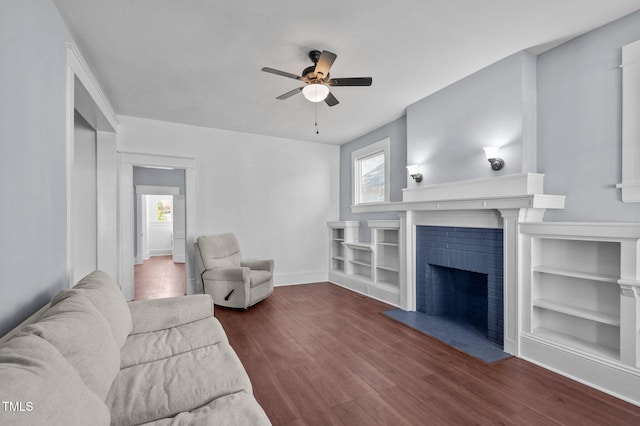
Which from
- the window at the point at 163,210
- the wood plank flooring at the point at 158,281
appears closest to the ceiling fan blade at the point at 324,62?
the wood plank flooring at the point at 158,281

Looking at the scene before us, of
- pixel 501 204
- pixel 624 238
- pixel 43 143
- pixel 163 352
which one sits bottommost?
pixel 163 352

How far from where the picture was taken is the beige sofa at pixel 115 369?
838mm

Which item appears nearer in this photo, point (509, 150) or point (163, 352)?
point (163, 352)

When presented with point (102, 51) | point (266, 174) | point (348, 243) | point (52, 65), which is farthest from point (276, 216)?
point (52, 65)

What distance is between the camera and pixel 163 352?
6.07 feet

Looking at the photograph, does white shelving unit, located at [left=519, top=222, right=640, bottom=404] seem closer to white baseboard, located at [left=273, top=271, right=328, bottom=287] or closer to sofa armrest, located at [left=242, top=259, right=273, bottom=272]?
sofa armrest, located at [left=242, top=259, right=273, bottom=272]

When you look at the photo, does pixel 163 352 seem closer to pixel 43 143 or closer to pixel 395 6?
pixel 43 143

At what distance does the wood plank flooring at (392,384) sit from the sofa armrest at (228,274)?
2.30 ft

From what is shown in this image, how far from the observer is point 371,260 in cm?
488

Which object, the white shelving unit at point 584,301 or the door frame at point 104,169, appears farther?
the door frame at point 104,169

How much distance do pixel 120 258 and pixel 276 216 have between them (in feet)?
8.28

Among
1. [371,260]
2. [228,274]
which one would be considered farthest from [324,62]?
[371,260]

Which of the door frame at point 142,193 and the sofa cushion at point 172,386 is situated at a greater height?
the door frame at point 142,193

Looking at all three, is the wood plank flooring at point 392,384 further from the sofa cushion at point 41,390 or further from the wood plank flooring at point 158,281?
the wood plank flooring at point 158,281
